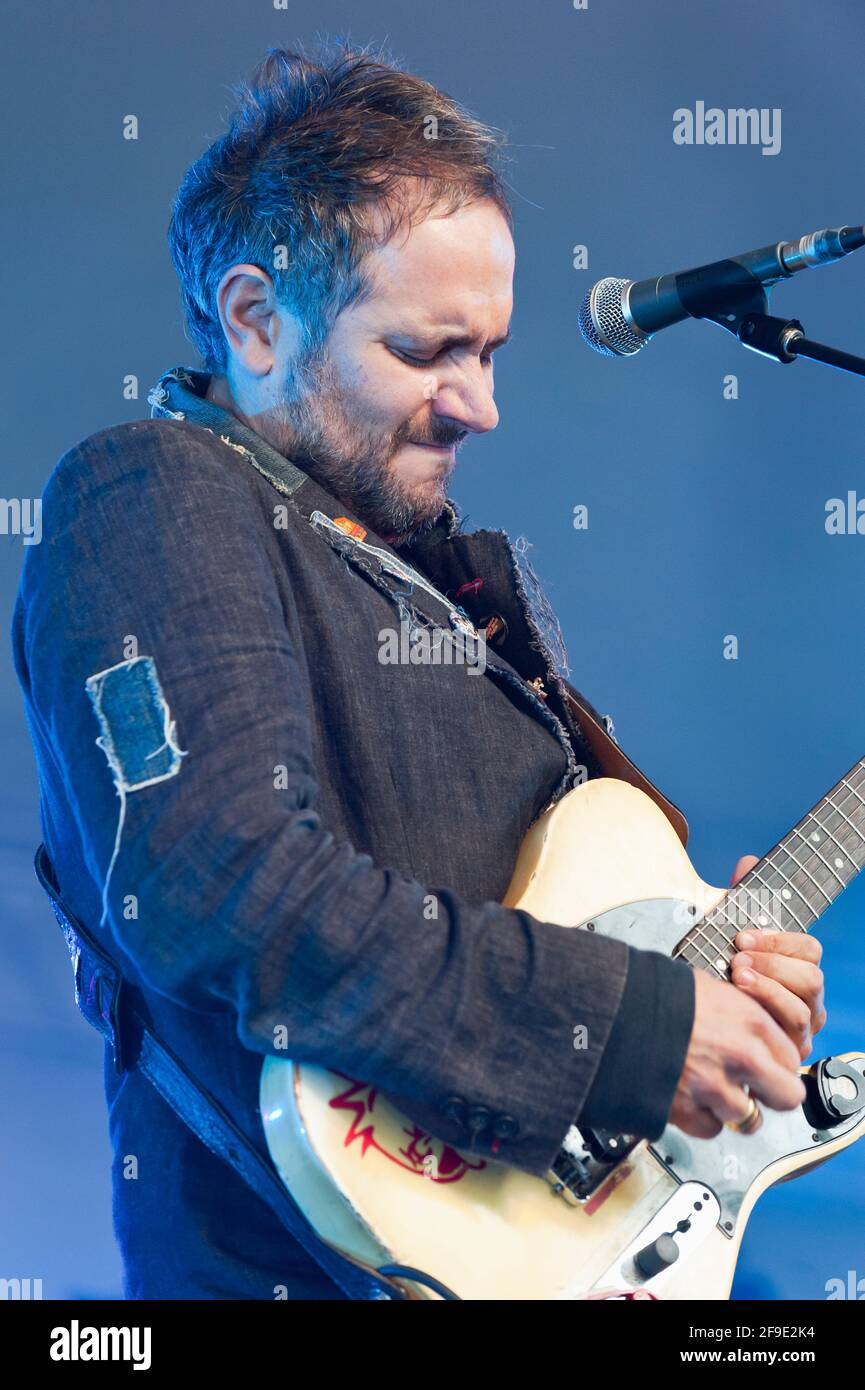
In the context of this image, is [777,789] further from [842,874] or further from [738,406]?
[842,874]

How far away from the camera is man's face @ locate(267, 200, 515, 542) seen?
147 cm

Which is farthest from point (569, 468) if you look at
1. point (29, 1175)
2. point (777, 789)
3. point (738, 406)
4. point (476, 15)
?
point (29, 1175)

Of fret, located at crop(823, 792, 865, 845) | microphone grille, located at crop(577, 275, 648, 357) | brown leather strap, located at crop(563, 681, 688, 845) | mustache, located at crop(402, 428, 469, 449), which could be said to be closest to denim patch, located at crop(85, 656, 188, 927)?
mustache, located at crop(402, 428, 469, 449)

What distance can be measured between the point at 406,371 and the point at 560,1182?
2.77ft

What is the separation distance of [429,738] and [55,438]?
156 cm

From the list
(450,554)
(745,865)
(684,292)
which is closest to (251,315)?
(450,554)

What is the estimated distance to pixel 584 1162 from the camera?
→ 1.24 meters

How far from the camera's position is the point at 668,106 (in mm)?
2844

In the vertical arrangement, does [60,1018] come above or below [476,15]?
below

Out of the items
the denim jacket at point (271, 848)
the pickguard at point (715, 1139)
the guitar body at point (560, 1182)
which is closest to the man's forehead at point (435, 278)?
the denim jacket at point (271, 848)

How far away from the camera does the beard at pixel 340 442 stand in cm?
150

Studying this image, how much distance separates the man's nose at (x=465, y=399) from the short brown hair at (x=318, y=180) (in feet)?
0.46

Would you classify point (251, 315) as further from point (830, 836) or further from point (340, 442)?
point (830, 836)

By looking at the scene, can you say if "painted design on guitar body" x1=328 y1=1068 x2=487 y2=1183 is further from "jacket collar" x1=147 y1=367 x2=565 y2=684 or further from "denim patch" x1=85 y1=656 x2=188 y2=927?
"jacket collar" x1=147 y1=367 x2=565 y2=684
